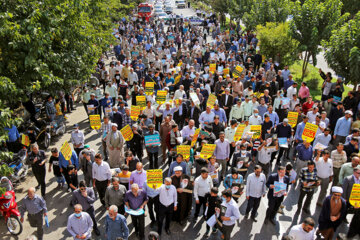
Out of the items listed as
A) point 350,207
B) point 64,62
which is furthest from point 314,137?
point 64,62

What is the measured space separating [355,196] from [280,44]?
1348 cm

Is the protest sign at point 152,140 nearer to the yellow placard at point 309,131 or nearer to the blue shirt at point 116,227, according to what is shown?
the blue shirt at point 116,227

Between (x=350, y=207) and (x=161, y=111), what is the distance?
743 cm

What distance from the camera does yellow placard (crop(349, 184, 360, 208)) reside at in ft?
25.4

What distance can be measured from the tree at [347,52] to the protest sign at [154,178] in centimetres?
1057

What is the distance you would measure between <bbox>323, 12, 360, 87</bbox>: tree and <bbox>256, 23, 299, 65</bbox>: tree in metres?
3.76

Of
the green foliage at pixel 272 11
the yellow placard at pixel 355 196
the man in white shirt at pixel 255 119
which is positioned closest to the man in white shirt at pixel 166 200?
the yellow placard at pixel 355 196

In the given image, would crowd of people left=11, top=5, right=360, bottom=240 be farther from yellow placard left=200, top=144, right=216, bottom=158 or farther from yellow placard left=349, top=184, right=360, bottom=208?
yellow placard left=349, top=184, right=360, bottom=208

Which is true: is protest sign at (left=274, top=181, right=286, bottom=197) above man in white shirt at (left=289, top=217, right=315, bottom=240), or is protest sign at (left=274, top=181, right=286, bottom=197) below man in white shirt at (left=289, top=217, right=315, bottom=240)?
below

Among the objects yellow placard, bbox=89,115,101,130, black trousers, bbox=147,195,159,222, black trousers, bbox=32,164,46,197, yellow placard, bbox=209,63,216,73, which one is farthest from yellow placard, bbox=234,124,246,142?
yellow placard, bbox=209,63,216,73

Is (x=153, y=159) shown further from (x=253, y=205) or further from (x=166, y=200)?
(x=253, y=205)

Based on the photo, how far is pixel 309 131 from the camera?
10633 mm

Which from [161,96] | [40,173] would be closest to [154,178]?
[40,173]

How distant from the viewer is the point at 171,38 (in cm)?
2733
